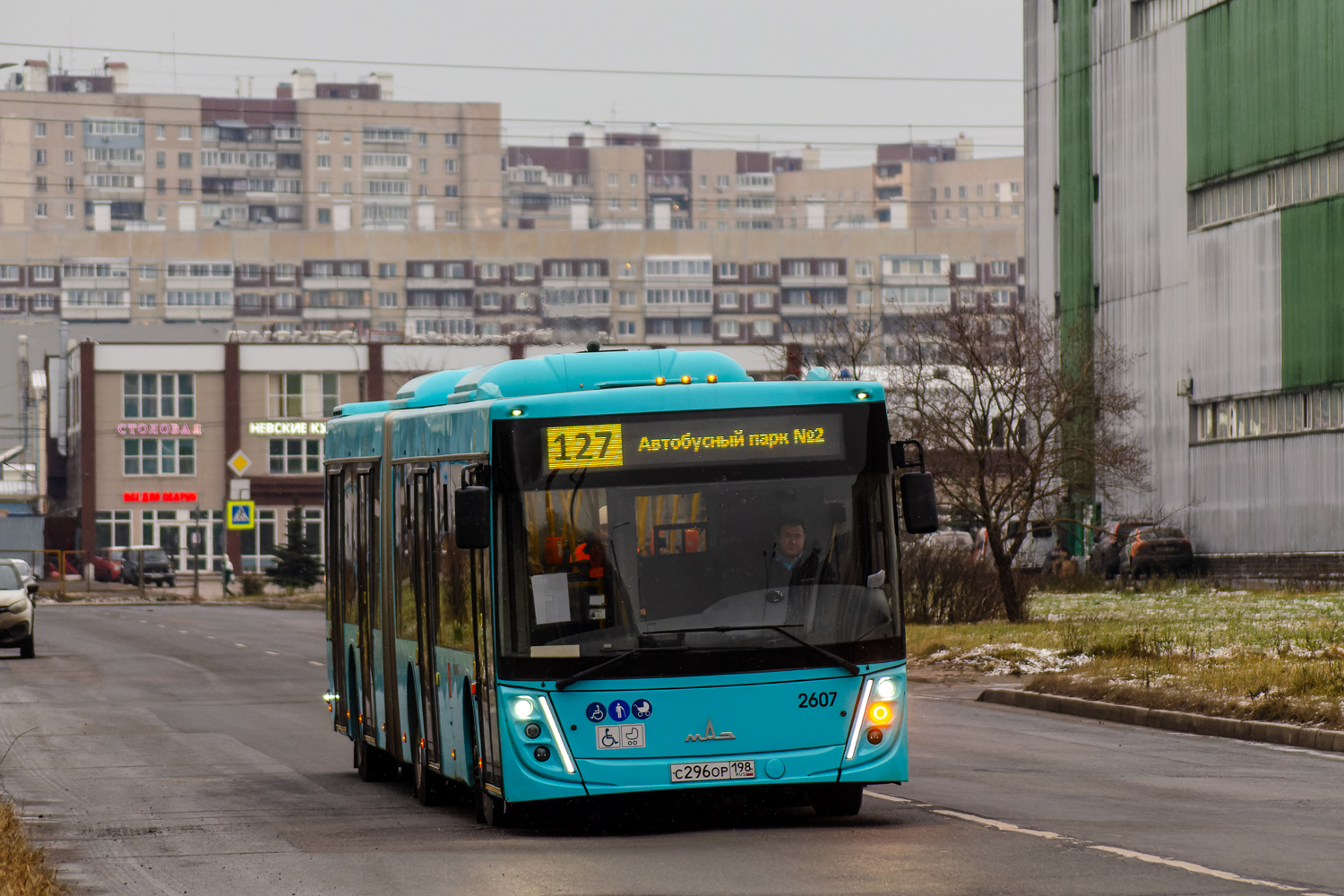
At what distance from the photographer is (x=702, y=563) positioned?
11.2 m

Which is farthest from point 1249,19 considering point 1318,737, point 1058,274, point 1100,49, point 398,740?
point 398,740

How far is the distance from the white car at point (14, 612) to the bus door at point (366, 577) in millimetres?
20156

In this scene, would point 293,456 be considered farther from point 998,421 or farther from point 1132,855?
point 1132,855

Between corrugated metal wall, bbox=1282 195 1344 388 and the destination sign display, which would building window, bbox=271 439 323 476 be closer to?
corrugated metal wall, bbox=1282 195 1344 388

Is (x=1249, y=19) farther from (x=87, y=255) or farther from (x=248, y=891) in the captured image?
(x=87, y=255)

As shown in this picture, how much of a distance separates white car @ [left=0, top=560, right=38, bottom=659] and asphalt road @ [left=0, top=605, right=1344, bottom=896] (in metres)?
13.4

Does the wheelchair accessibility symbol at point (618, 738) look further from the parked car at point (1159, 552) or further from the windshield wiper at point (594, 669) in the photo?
the parked car at point (1159, 552)

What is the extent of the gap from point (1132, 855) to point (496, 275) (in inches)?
6671

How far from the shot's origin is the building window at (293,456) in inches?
3927

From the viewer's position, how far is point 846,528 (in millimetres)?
11406

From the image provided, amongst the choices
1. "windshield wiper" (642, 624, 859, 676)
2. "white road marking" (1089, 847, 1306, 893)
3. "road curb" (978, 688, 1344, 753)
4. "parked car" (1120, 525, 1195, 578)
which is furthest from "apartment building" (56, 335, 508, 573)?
"white road marking" (1089, 847, 1306, 893)

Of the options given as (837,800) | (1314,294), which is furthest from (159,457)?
(837,800)

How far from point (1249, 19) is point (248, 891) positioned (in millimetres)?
45294

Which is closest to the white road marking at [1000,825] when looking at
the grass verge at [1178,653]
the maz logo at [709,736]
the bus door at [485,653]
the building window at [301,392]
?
the maz logo at [709,736]
